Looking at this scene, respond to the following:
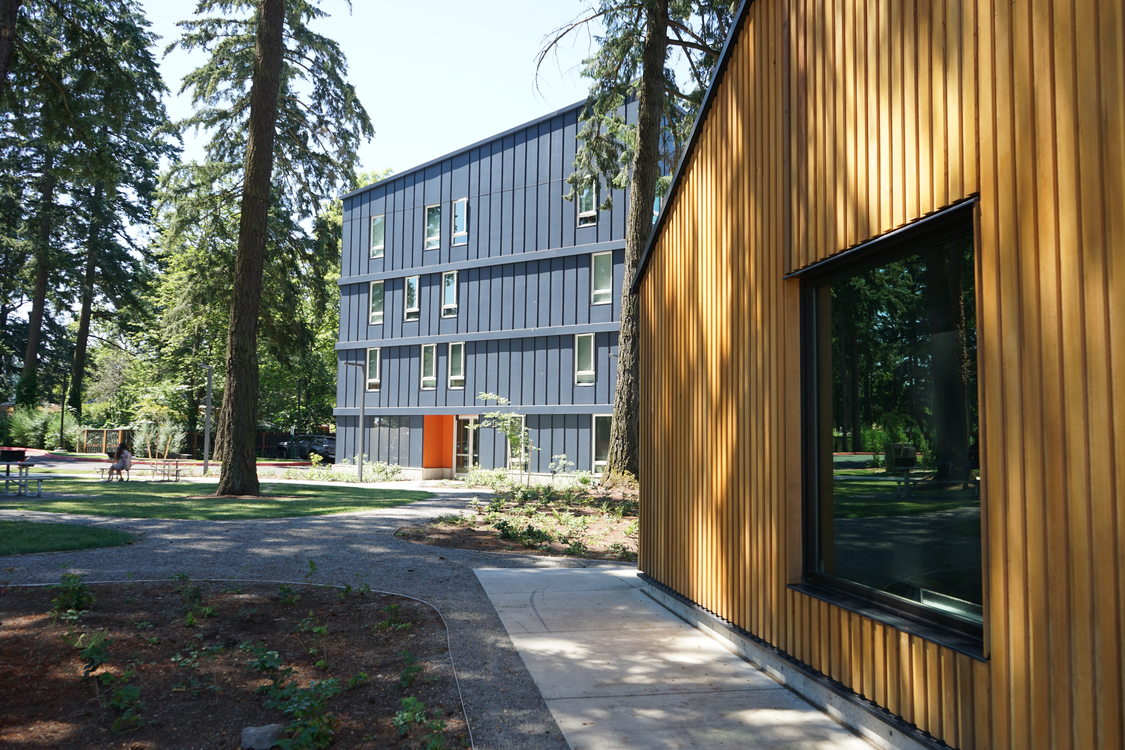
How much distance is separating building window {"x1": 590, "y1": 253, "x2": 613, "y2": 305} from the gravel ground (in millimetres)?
15062

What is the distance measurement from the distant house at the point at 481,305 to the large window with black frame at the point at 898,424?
21.3 m

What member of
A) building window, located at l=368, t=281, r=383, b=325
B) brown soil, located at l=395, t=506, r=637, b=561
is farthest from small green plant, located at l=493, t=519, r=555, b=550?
building window, located at l=368, t=281, r=383, b=325

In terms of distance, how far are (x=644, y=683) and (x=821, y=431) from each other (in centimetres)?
193

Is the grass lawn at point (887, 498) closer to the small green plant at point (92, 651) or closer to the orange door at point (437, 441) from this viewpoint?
the small green plant at point (92, 651)

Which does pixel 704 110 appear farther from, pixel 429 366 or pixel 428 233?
pixel 428 233

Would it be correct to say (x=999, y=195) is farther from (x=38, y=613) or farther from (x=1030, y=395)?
(x=38, y=613)

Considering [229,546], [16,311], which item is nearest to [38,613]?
[229,546]

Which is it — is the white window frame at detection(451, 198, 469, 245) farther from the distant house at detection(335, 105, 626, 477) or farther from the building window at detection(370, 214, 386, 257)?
the building window at detection(370, 214, 386, 257)

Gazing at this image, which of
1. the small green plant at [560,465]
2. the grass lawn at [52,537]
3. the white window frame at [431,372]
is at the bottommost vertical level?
the grass lawn at [52,537]

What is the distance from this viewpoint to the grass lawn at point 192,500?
14484mm

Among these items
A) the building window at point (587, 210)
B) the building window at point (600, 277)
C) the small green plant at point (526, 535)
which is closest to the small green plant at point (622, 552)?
the small green plant at point (526, 535)

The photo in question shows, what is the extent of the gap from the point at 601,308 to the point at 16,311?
44.4 meters

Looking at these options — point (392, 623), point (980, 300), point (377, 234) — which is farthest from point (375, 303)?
point (980, 300)

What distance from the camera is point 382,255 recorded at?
34.4 m
